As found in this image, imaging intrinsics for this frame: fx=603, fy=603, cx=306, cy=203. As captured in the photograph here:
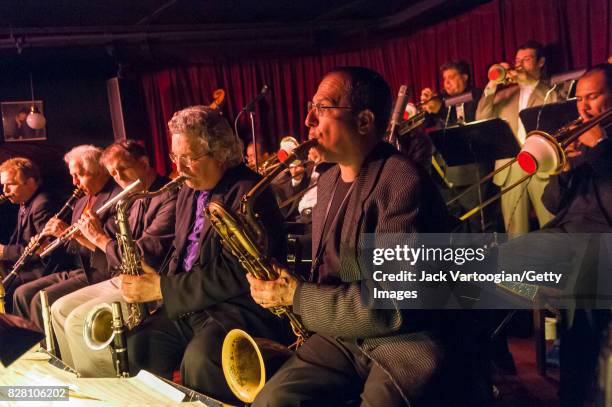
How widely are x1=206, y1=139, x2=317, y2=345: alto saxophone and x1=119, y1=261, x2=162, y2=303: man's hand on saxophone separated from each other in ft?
1.55

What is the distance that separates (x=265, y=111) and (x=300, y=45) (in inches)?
54.4

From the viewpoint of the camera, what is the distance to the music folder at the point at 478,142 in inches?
153

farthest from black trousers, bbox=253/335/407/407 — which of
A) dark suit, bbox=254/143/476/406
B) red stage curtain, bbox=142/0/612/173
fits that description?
red stage curtain, bbox=142/0/612/173

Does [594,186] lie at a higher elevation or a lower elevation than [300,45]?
lower

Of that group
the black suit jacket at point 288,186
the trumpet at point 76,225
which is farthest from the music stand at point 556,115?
the black suit jacket at point 288,186

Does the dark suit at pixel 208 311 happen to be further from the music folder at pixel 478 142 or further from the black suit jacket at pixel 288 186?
the black suit jacket at pixel 288 186

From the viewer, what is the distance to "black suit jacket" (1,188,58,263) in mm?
5340

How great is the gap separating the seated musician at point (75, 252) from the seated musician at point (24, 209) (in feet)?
1.33

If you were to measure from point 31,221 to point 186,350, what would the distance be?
341 cm

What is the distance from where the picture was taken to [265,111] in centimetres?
902

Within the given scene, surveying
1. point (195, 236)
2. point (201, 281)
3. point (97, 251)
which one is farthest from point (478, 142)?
point (97, 251)

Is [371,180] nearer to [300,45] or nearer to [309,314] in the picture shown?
[309,314]

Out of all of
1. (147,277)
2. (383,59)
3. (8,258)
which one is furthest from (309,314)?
(383,59)

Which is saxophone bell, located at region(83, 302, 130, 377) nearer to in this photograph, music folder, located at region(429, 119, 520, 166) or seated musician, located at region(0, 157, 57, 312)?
seated musician, located at region(0, 157, 57, 312)
